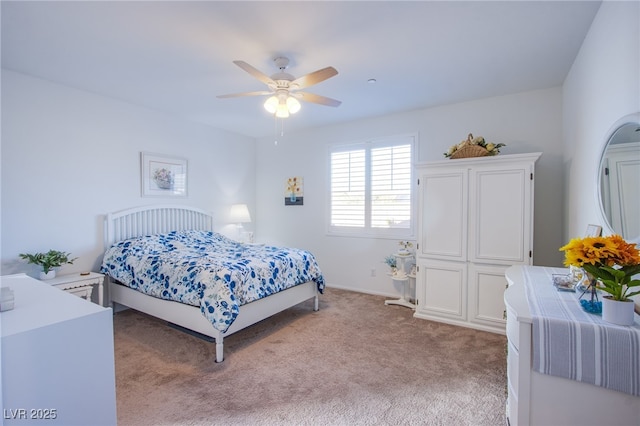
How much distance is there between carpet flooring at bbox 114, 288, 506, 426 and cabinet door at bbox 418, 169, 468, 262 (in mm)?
851

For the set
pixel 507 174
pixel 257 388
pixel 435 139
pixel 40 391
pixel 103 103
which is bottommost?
pixel 257 388

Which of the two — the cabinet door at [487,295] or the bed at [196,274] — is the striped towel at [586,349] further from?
the bed at [196,274]

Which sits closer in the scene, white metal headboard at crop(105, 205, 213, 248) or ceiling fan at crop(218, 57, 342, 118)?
ceiling fan at crop(218, 57, 342, 118)

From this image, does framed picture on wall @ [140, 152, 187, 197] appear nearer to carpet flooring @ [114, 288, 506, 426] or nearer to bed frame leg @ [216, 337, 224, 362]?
carpet flooring @ [114, 288, 506, 426]

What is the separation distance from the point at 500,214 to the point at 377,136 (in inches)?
81.4

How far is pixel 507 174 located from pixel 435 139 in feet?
3.89

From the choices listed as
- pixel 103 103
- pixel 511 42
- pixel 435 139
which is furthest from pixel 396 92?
pixel 103 103

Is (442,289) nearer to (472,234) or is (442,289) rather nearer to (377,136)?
(472,234)

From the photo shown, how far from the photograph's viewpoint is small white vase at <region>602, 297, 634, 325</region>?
4.05ft

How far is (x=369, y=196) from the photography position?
15.3ft

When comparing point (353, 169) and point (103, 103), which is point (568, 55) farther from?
point (103, 103)

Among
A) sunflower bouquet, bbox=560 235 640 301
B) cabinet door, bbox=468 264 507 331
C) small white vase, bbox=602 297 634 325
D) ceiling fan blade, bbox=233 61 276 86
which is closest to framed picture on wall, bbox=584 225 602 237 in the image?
sunflower bouquet, bbox=560 235 640 301

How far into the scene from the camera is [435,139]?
4098 millimetres

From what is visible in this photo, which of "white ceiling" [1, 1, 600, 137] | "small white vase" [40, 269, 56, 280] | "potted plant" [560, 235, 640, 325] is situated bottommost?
"small white vase" [40, 269, 56, 280]
